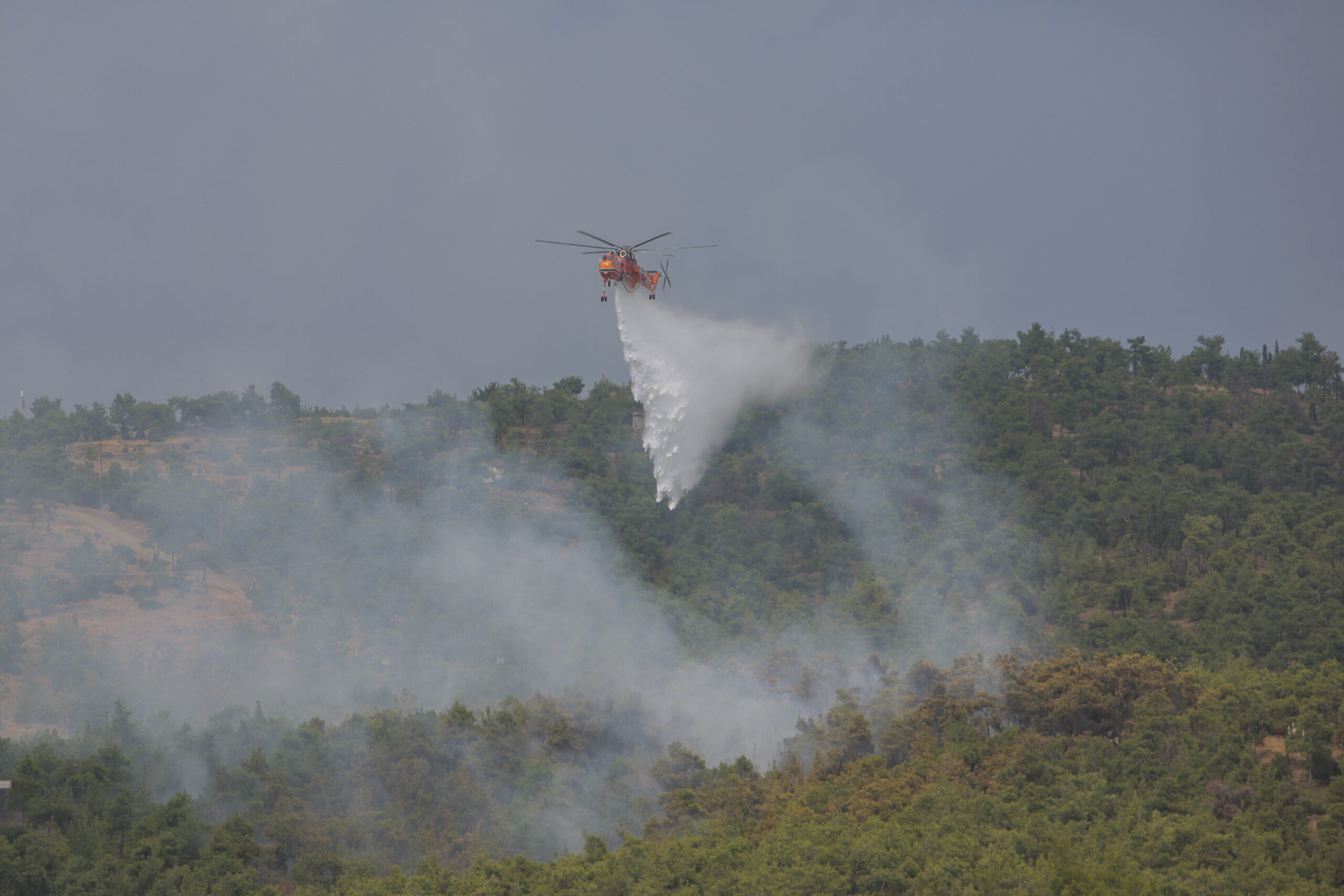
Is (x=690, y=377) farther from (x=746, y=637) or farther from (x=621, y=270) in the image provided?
(x=621, y=270)

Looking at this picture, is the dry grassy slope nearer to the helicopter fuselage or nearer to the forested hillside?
the forested hillside

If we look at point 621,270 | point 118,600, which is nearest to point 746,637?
point 621,270

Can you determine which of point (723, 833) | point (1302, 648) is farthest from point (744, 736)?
point (1302, 648)

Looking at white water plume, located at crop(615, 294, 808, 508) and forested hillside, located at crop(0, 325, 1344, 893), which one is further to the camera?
white water plume, located at crop(615, 294, 808, 508)

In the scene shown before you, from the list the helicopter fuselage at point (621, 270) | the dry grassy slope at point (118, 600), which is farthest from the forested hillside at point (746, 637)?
the helicopter fuselage at point (621, 270)

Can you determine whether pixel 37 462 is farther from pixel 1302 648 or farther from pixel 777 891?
pixel 1302 648

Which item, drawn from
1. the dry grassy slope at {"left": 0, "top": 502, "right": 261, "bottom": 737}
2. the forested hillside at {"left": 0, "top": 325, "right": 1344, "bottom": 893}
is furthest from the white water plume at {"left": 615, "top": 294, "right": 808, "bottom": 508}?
the dry grassy slope at {"left": 0, "top": 502, "right": 261, "bottom": 737}

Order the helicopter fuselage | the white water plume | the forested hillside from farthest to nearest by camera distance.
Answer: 1. the white water plume
2. the helicopter fuselage
3. the forested hillside

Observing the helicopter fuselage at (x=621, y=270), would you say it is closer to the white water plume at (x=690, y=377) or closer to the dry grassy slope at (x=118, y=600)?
the white water plume at (x=690, y=377)
